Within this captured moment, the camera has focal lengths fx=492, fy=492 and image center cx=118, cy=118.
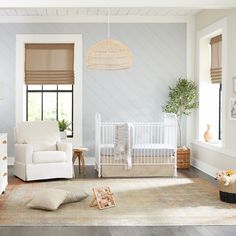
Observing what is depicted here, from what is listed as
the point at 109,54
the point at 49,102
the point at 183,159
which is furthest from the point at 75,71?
the point at 183,159

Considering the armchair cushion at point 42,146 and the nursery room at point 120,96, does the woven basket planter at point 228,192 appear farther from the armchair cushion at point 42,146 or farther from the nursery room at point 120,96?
the armchair cushion at point 42,146

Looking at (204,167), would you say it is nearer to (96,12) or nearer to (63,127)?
(63,127)

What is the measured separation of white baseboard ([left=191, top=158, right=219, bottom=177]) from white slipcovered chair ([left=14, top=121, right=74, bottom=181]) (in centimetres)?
215

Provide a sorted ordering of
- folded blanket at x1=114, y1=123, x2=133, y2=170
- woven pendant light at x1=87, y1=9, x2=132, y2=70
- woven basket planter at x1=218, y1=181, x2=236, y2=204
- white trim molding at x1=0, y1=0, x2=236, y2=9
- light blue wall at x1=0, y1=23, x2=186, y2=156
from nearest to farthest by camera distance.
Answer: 1. woven basket planter at x1=218, y1=181, x2=236, y2=204
2. white trim molding at x1=0, y1=0, x2=236, y2=9
3. woven pendant light at x1=87, y1=9, x2=132, y2=70
4. folded blanket at x1=114, y1=123, x2=133, y2=170
5. light blue wall at x1=0, y1=23, x2=186, y2=156

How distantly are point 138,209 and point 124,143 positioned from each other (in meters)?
2.21

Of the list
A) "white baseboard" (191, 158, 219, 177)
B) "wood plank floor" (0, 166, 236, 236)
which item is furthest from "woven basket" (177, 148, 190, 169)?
"wood plank floor" (0, 166, 236, 236)

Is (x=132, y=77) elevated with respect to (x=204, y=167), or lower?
elevated

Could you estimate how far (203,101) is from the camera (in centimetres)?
845

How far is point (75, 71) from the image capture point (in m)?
8.67

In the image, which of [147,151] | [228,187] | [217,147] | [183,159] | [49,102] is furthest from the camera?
[49,102]

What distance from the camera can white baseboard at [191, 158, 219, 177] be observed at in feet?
24.6

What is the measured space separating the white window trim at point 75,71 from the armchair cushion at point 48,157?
163cm

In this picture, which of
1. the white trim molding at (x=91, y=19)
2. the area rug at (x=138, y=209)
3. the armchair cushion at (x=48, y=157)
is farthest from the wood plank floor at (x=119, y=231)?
the white trim molding at (x=91, y=19)

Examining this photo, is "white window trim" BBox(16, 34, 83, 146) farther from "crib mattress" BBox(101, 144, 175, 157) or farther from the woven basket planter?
the woven basket planter
